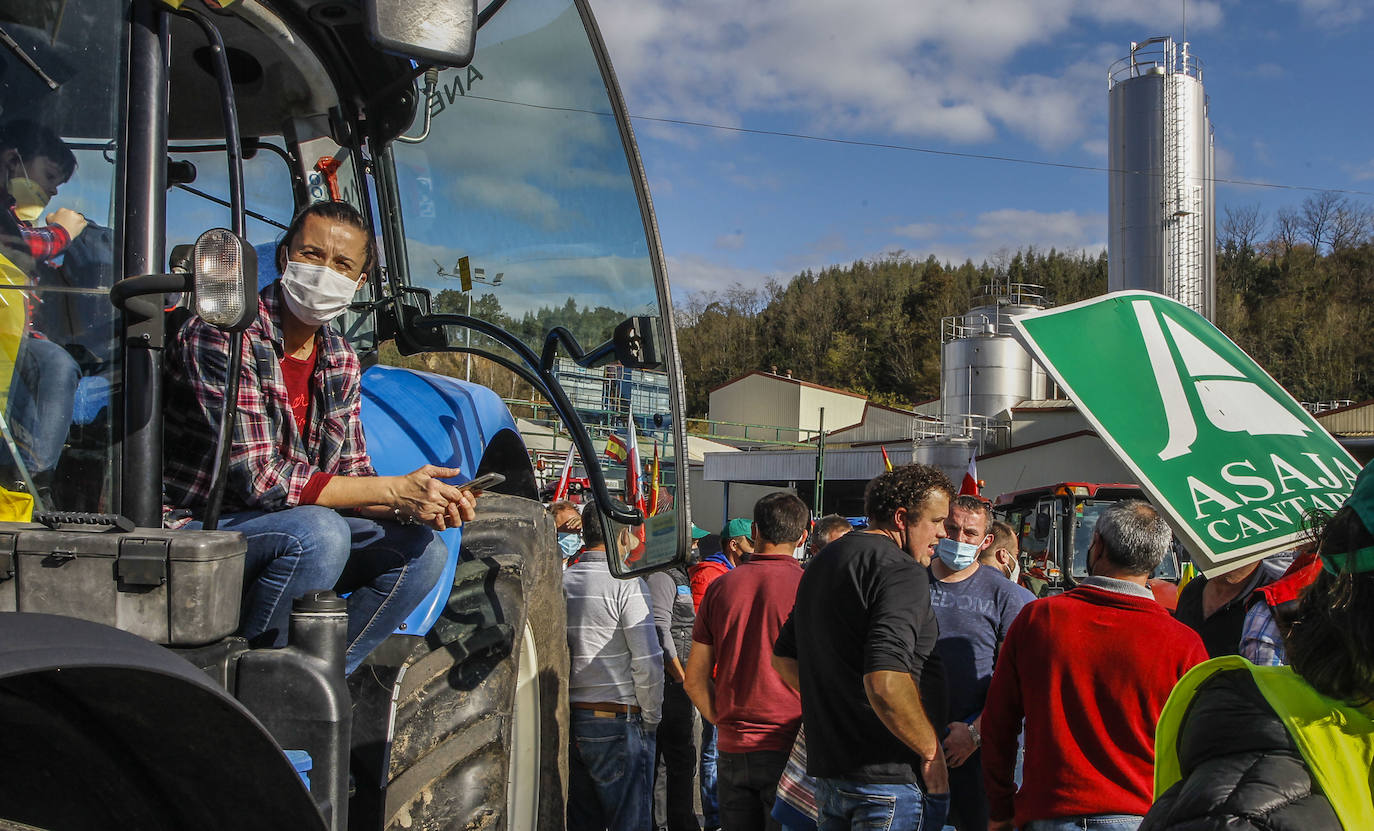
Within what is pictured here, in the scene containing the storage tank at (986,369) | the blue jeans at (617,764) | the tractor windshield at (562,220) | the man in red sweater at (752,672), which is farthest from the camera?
the storage tank at (986,369)

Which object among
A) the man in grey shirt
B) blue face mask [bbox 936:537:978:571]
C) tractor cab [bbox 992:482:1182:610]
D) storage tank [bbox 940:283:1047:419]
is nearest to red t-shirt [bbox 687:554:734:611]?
the man in grey shirt

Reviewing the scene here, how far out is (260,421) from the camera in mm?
2023

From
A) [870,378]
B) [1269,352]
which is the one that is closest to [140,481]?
[1269,352]

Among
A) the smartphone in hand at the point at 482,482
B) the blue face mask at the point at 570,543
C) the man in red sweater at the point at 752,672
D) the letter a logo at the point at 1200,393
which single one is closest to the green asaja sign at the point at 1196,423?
the letter a logo at the point at 1200,393

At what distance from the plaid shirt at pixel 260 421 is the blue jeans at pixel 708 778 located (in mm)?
4403

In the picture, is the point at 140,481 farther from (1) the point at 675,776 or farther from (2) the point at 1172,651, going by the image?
(1) the point at 675,776

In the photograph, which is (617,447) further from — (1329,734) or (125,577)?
(1329,734)

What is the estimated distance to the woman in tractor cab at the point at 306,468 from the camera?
1928 millimetres

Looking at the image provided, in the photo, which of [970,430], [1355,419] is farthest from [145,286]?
[970,430]

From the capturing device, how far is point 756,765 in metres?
4.33

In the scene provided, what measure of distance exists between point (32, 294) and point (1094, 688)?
2760 mm

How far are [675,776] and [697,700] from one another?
1.58 meters

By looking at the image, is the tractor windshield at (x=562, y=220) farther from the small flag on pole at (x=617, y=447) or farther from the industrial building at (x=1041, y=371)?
the industrial building at (x=1041, y=371)

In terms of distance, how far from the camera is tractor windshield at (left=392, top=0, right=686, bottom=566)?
2732 millimetres
